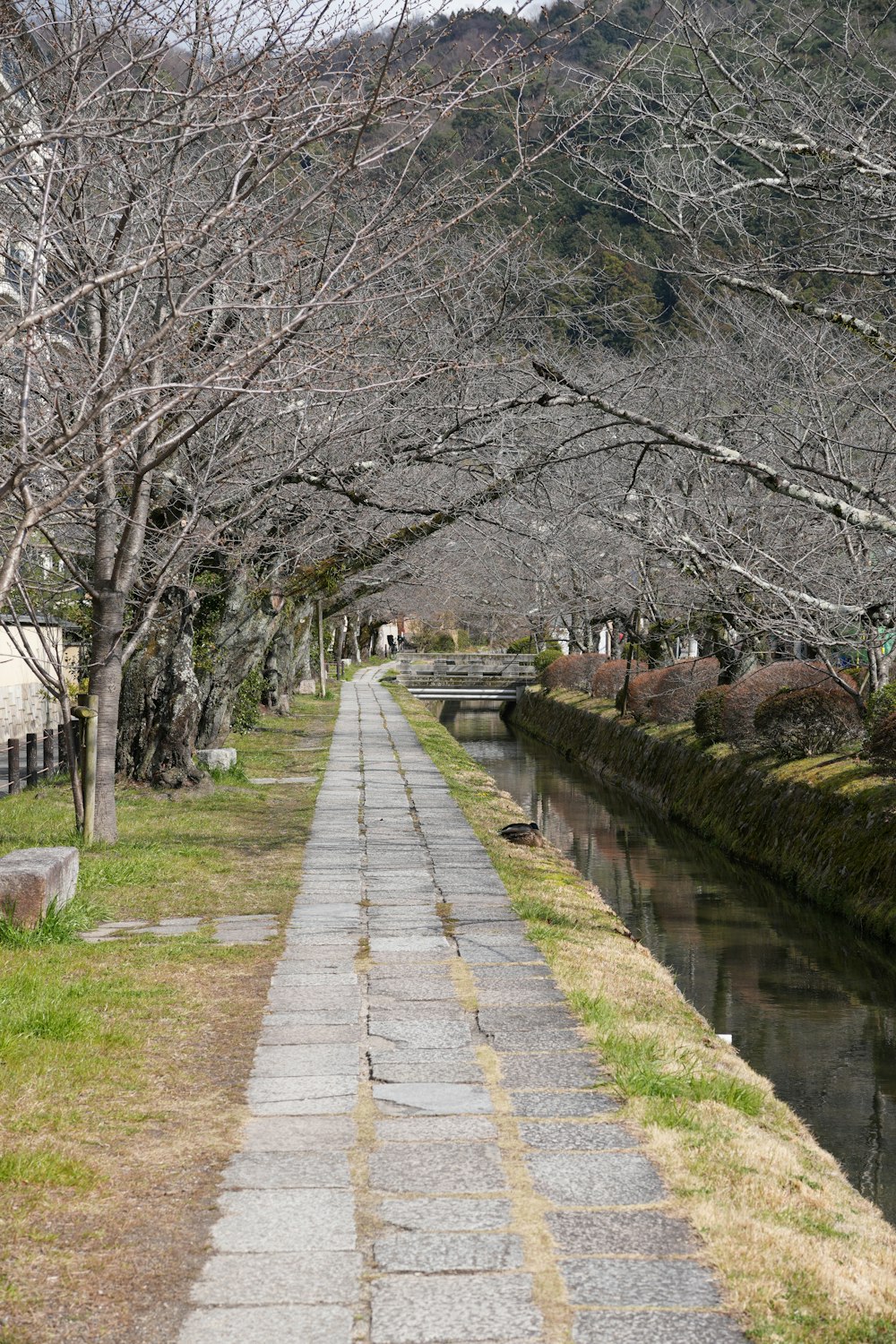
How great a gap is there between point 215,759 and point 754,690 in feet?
25.4

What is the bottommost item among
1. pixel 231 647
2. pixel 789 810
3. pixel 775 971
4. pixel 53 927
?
pixel 775 971

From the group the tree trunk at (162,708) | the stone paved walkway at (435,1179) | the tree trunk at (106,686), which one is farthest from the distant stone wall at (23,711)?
the stone paved walkway at (435,1179)

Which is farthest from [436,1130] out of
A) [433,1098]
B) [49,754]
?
[49,754]

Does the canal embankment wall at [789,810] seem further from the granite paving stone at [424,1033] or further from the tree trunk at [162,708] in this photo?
the granite paving stone at [424,1033]

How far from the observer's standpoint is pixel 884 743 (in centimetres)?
1267

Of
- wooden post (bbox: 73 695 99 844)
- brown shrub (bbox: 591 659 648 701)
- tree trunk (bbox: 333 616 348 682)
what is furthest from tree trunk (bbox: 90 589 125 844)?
tree trunk (bbox: 333 616 348 682)

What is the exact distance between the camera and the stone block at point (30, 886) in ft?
23.5

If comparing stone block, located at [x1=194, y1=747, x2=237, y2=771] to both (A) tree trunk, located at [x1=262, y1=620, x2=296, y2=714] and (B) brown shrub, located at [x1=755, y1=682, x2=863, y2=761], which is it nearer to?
(B) brown shrub, located at [x1=755, y1=682, x2=863, y2=761]

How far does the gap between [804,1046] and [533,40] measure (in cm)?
674

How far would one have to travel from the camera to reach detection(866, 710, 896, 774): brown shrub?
12.6 meters

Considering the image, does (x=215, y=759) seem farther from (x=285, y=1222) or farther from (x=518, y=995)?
(x=285, y=1222)

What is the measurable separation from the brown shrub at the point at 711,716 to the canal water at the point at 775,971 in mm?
1655

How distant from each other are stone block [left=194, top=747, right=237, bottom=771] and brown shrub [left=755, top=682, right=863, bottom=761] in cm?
709

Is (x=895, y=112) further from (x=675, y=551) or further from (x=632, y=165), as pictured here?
(x=675, y=551)
